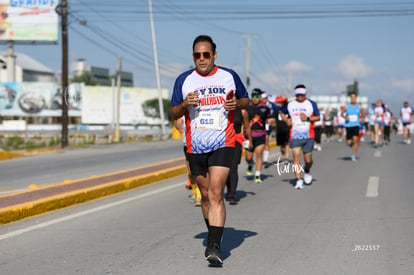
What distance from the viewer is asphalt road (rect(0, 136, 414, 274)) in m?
5.40

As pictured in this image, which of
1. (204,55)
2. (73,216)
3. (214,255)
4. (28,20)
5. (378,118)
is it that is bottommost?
(73,216)

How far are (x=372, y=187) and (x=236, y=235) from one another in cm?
539

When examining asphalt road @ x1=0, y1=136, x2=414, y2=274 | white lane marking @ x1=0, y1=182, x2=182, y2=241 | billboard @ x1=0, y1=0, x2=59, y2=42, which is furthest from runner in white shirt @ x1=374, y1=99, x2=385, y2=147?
billboard @ x1=0, y1=0, x2=59, y2=42

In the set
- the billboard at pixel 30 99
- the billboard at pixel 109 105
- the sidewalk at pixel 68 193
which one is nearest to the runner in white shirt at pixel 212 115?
the sidewalk at pixel 68 193

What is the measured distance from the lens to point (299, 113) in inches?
467

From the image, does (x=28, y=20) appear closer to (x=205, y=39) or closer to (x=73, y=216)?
(x=73, y=216)

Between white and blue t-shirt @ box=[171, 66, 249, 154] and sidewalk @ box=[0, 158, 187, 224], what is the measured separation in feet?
10.8

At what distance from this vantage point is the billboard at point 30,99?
87.7 m

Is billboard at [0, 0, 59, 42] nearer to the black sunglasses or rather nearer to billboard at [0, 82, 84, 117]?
billboard at [0, 82, 84, 117]

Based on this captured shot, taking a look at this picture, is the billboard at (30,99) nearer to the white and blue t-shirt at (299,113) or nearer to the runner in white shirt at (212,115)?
the white and blue t-shirt at (299,113)

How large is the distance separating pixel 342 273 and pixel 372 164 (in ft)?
41.1

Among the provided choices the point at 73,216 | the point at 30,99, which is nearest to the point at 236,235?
the point at 73,216

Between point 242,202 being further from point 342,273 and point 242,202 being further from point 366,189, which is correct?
point 342,273

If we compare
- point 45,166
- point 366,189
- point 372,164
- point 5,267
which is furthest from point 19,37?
point 5,267
